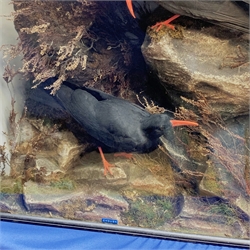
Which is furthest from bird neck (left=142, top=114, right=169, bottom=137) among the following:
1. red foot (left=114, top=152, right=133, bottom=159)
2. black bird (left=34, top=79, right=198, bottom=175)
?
red foot (left=114, top=152, right=133, bottom=159)

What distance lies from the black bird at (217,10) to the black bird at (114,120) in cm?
45

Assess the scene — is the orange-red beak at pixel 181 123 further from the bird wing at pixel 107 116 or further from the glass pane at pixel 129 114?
the bird wing at pixel 107 116

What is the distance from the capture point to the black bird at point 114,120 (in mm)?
1704

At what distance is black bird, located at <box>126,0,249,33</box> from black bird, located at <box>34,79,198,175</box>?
1.49 feet

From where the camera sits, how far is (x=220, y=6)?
1474mm

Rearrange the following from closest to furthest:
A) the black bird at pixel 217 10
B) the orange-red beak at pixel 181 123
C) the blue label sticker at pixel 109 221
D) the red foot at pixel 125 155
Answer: the black bird at pixel 217 10, the orange-red beak at pixel 181 123, the red foot at pixel 125 155, the blue label sticker at pixel 109 221

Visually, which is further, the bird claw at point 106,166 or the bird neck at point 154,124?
the bird claw at point 106,166

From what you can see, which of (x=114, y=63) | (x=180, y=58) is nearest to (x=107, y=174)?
(x=114, y=63)

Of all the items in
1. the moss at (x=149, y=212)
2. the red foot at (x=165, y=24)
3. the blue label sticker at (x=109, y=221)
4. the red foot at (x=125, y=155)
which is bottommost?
the blue label sticker at (x=109, y=221)

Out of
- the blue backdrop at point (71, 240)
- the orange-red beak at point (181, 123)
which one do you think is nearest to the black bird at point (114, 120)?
the orange-red beak at point (181, 123)

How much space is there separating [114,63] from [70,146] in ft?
1.73

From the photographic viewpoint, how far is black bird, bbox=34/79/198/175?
1.70 m

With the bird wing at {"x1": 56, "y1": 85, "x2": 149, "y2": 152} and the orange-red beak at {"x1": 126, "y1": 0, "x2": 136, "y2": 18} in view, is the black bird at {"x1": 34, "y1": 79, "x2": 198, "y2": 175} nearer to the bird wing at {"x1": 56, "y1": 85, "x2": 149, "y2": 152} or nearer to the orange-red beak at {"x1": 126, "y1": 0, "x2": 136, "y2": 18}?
the bird wing at {"x1": 56, "y1": 85, "x2": 149, "y2": 152}

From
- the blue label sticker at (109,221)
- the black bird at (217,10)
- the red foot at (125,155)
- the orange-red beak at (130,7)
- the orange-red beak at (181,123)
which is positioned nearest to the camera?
the black bird at (217,10)
